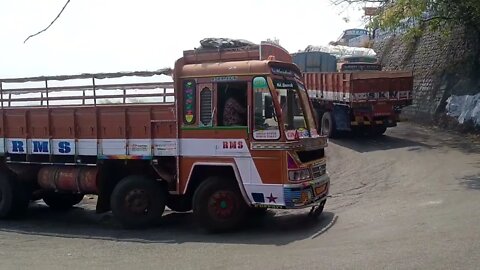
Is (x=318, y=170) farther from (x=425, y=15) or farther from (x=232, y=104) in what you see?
(x=425, y=15)

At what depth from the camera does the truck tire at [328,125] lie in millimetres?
19859

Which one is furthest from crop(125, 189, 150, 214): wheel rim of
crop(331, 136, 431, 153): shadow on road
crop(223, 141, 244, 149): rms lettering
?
crop(331, 136, 431, 153): shadow on road

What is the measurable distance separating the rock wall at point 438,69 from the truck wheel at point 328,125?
5400mm

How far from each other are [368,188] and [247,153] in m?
4.90

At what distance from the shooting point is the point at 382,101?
61.7 ft

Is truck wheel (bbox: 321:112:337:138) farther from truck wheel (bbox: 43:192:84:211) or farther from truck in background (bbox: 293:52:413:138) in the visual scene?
truck wheel (bbox: 43:192:84:211)

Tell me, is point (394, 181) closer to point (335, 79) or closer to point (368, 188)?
point (368, 188)

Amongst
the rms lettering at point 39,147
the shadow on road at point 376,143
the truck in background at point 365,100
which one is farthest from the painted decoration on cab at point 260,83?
the truck in background at point 365,100

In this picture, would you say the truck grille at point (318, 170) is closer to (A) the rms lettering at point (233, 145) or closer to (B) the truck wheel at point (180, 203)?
(A) the rms lettering at point (233, 145)

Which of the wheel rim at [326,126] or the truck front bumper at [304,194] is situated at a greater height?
the wheel rim at [326,126]

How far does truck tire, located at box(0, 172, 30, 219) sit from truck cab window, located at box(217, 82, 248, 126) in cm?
466

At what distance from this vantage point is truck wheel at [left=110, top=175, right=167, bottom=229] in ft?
32.0

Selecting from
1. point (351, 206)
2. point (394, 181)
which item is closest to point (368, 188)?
point (394, 181)

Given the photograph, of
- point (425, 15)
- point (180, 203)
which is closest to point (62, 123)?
point (180, 203)
